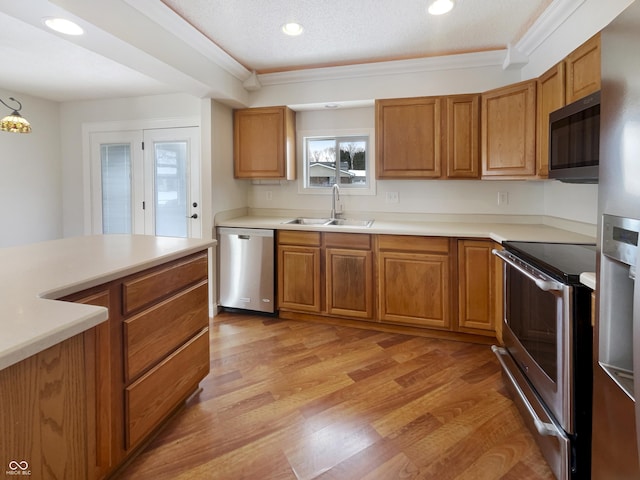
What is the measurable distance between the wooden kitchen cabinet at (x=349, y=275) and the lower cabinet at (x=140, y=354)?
1393 millimetres

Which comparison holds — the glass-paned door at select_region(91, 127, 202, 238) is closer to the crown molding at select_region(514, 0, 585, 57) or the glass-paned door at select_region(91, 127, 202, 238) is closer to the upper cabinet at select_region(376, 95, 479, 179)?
the upper cabinet at select_region(376, 95, 479, 179)

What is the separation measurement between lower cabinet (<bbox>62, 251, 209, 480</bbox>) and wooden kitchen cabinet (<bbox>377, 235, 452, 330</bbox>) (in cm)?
160

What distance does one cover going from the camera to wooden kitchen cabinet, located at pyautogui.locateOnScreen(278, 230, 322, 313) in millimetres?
3172

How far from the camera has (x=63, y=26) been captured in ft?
6.21

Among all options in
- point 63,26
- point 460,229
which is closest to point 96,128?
point 63,26

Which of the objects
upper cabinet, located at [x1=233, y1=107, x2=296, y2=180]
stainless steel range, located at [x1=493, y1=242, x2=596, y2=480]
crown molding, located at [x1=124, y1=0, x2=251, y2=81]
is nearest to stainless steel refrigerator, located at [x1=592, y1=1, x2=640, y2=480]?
stainless steel range, located at [x1=493, y1=242, x2=596, y2=480]

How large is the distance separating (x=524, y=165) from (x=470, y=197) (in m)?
0.78

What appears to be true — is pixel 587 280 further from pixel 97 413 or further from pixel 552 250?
pixel 97 413

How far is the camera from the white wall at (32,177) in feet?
12.7

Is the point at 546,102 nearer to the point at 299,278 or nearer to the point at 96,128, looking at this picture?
the point at 299,278

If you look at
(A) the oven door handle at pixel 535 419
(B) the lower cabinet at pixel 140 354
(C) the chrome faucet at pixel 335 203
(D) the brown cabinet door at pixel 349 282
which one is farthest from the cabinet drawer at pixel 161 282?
(C) the chrome faucet at pixel 335 203

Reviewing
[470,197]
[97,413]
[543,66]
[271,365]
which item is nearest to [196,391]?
[271,365]

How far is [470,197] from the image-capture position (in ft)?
10.9

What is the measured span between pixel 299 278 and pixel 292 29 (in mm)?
2050
